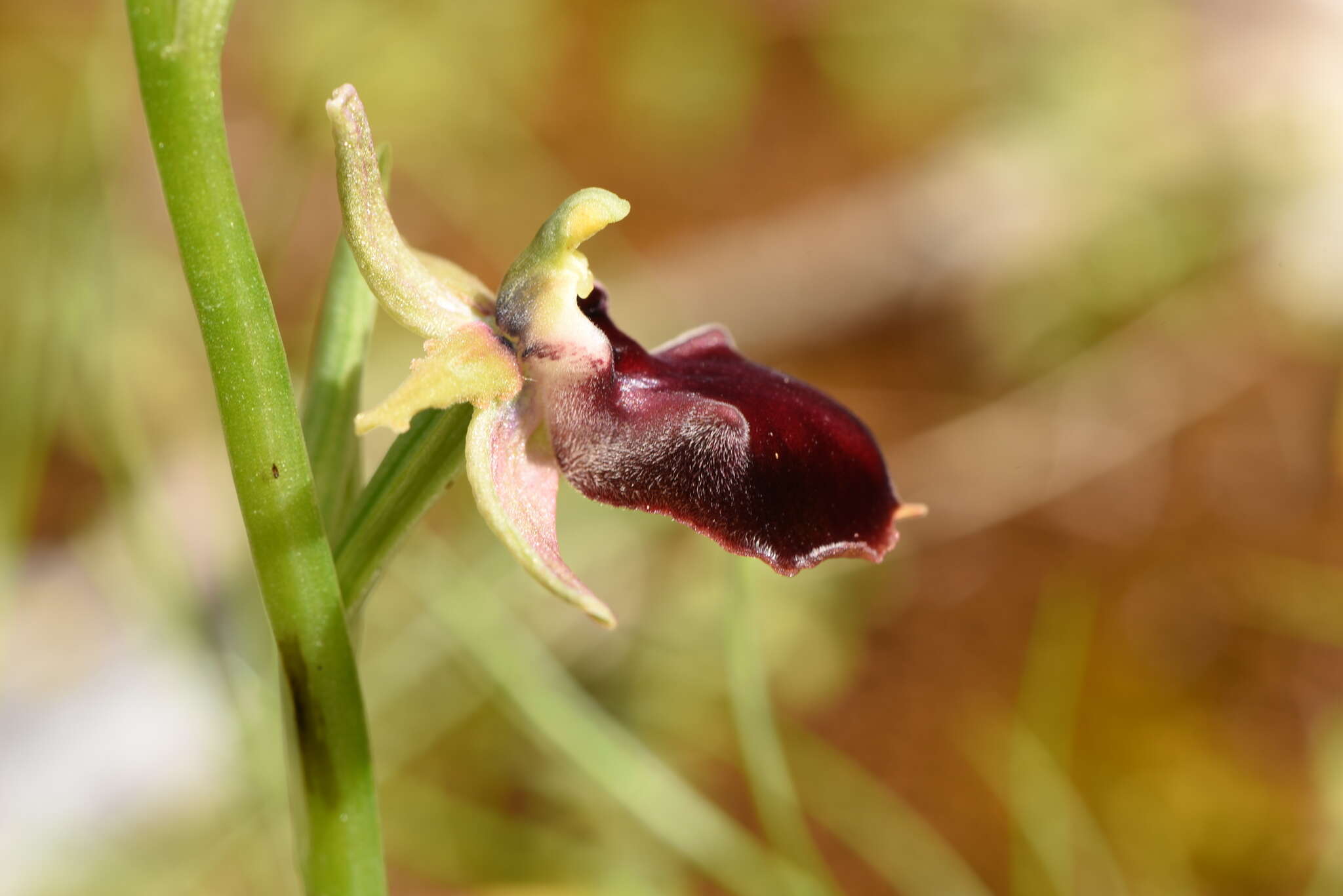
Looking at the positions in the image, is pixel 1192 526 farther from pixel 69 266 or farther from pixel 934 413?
pixel 69 266

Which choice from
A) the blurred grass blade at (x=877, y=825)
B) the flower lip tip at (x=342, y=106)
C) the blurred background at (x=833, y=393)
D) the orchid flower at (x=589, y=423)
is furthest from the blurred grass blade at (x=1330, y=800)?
the flower lip tip at (x=342, y=106)

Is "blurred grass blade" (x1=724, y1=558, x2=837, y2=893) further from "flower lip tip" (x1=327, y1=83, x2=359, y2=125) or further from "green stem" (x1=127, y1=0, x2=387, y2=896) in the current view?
"flower lip tip" (x1=327, y1=83, x2=359, y2=125)

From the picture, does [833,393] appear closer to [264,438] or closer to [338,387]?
[338,387]

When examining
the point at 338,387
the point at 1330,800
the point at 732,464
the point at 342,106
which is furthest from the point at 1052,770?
the point at 342,106

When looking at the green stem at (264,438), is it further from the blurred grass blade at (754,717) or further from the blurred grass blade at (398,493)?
the blurred grass blade at (754,717)

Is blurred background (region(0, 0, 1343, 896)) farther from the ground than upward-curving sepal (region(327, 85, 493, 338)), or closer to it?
farther from the ground

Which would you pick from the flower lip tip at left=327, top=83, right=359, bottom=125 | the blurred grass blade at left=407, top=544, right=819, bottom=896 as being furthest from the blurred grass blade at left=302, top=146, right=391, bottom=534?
the blurred grass blade at left=407, top=544, right=819, bottom=896

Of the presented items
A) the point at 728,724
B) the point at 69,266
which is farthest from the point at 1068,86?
the point at 69,266
